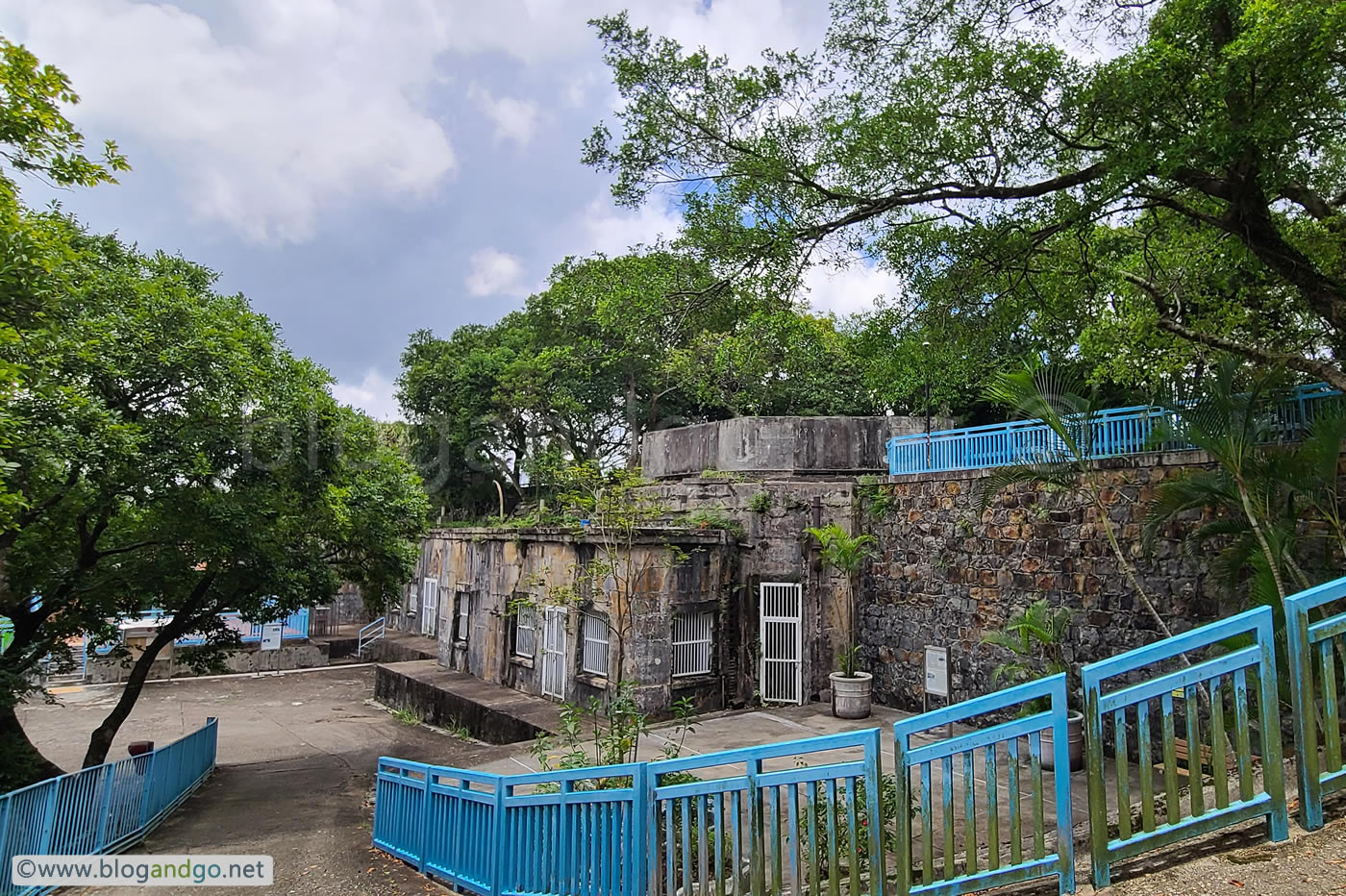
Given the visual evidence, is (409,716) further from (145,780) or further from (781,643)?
(781,643)

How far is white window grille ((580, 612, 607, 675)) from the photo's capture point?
12752 millimetres

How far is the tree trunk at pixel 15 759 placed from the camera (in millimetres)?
8977

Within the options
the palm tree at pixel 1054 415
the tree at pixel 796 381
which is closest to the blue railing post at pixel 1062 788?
the palm tree at pixel 1054 415

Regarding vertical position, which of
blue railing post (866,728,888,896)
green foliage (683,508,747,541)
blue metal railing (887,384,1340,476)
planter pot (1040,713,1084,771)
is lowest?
planter pot (1040,713,1084,771)

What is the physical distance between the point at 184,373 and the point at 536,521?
25.2 feet

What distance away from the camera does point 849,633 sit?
505 inches

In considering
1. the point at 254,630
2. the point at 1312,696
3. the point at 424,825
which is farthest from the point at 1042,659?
the point at 254,630

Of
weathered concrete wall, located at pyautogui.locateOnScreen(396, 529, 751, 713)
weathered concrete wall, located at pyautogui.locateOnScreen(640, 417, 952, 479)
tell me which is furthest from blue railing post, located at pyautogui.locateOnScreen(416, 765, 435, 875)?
weathered concrete wall, located at pyautogui.locateOnScreen(640, 417, 952, 479)

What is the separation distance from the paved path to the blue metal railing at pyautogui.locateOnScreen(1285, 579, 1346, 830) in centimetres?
616

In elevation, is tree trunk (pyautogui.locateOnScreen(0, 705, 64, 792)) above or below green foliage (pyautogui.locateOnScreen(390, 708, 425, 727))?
above

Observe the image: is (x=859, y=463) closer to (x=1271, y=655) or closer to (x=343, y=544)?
(x=343, y=544)

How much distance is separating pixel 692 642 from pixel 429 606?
540 inches

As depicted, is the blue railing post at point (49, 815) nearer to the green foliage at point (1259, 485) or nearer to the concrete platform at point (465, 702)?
the concrete platform at point (465, 702)

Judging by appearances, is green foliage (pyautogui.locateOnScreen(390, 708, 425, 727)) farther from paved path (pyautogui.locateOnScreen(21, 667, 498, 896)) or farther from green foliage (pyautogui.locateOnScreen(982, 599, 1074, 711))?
green foliage (pyautogui.locateOnScreen(982, 599, 1074, 711))
